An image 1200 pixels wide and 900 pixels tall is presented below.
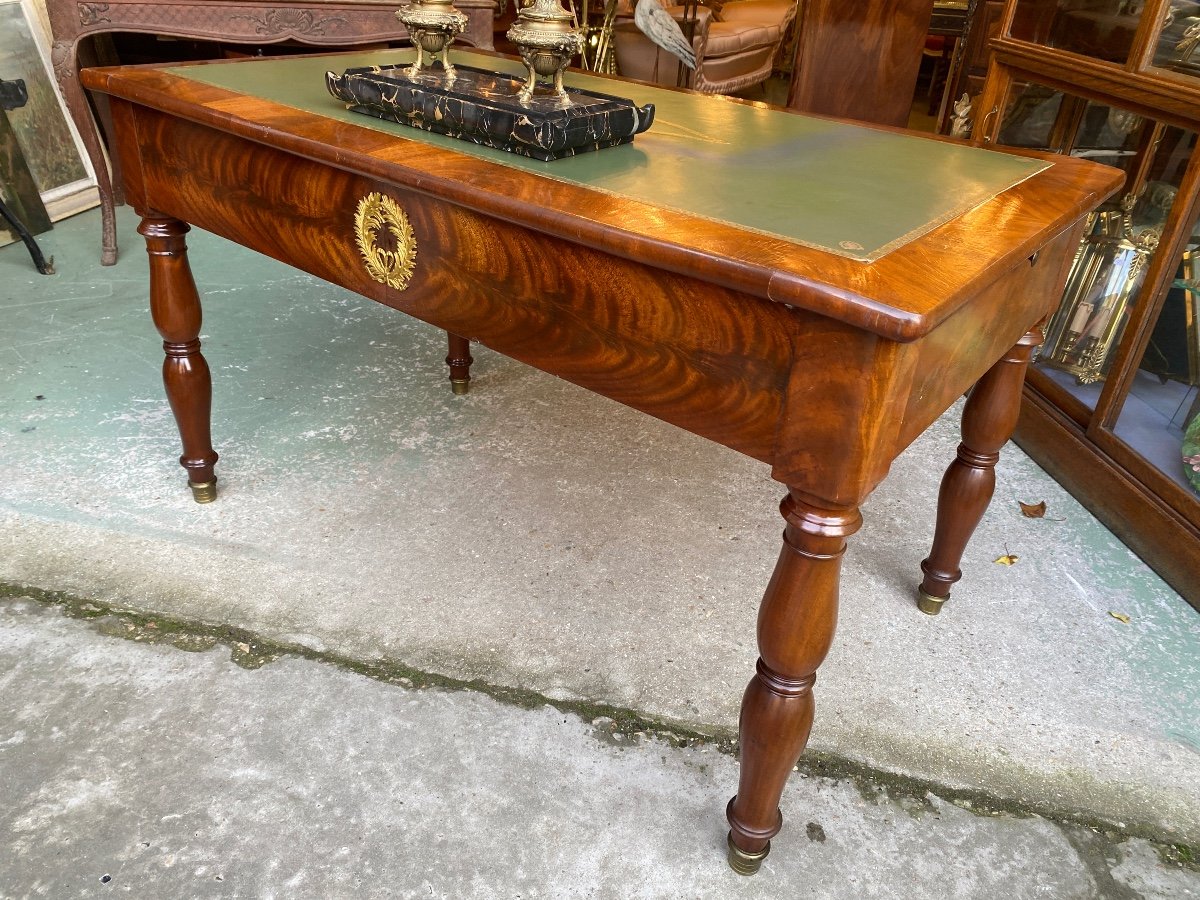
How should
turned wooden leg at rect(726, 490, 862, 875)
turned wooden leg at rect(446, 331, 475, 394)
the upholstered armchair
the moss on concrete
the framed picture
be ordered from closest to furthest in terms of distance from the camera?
turned wooden leg at rect(726, 490, 862, 875) < the moss on concrete < turned wooden leg at rect(446, 331, 475, 394) < the framed picture < the upholstered armchair

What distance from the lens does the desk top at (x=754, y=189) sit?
0.89 metres

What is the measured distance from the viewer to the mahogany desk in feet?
3.01

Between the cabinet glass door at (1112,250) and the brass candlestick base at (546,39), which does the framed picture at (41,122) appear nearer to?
the brass candlestick base at (546,39)

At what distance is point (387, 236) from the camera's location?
1281 millimetres

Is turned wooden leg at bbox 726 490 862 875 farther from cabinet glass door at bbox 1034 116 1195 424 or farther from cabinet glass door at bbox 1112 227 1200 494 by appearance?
cabinet glass door at bbox 1034 116 1195 424

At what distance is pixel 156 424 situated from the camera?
218 cm

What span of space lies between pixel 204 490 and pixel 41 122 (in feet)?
7.44

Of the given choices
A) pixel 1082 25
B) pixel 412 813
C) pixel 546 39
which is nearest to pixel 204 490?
pixel 412 813

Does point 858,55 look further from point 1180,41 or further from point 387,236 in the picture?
point 387,236

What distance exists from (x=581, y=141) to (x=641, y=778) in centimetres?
93

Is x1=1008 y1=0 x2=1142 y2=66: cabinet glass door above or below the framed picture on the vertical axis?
above

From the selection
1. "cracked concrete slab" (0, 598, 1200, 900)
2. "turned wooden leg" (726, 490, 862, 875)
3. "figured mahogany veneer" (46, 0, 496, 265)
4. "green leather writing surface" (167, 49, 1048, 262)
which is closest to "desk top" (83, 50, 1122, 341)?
"green leather writing surface" (167, 49, 1048, 262)

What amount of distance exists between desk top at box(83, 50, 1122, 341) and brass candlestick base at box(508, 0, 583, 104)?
144 mm

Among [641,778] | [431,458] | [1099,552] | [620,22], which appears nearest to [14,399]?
[431,458]
